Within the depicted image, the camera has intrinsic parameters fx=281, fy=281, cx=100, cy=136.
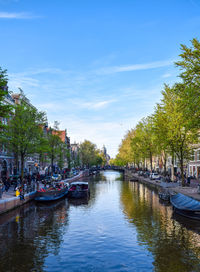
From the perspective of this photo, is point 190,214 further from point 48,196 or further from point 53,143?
point 53,143

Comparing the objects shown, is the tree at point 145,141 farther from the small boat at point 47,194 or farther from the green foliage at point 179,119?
the small boat at point 47,194

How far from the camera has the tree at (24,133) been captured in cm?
4262

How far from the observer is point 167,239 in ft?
67.6

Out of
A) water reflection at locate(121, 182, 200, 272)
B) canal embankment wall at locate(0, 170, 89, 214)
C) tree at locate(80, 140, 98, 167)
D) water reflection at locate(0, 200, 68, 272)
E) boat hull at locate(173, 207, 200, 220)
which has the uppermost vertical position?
tree at locate(80, 140, 98, 167)

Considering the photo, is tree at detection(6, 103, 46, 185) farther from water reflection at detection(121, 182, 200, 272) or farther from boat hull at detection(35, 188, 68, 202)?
water reflection at detection(121, 182, 200, 272)

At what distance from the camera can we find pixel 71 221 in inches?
1073

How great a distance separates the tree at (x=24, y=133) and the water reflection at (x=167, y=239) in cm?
1886

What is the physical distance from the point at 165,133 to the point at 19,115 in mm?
23897

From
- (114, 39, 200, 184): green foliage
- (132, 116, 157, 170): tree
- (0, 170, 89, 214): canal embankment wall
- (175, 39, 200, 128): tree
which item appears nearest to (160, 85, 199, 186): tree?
(114, 39, 200, 184): green foliage

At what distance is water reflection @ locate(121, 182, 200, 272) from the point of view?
15906 millimetres

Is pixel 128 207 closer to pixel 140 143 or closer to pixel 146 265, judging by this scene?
pixel 146 265

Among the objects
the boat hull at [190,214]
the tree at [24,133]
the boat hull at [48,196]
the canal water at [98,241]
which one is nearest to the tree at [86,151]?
the tree at [24,133]

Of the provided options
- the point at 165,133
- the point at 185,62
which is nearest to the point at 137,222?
the point at 185,62

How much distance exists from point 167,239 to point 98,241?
5071 millimetres
